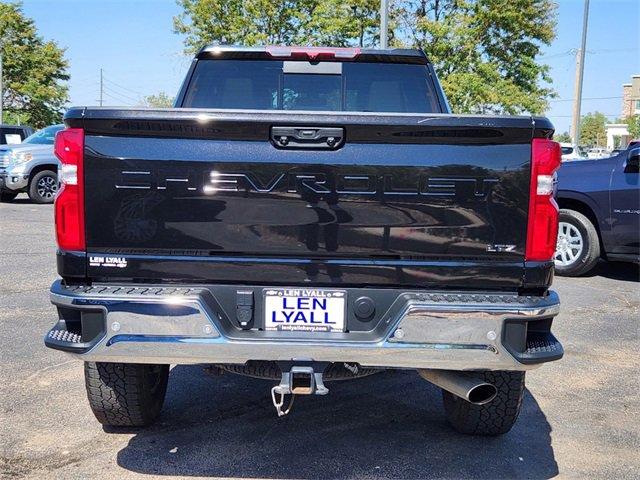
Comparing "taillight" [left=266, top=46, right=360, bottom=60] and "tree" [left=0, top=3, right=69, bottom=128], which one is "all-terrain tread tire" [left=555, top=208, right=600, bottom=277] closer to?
"taillight" [left=266, top=46, right=360, bottom=60]

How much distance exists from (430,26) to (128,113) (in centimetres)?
2006

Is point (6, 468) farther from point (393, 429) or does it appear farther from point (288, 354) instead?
point (393, 429)

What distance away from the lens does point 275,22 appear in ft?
78.2

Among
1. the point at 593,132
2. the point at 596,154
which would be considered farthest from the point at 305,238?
the point at 593,132

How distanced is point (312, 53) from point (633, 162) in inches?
186

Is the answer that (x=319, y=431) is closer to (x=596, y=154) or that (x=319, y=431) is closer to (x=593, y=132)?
(x=596, y=154)

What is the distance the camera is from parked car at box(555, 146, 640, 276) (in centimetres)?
761

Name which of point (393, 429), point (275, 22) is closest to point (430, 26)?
point (275, 22)

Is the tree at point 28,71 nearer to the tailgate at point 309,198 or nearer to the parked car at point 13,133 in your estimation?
the parked car at point 13,133

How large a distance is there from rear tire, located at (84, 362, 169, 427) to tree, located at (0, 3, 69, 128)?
36.4 meters

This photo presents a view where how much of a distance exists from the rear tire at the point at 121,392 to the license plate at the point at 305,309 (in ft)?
3.10

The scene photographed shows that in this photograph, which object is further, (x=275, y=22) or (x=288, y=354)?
(x=275, y=22)

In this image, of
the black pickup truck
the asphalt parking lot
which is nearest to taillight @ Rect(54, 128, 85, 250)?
the black pickup truck

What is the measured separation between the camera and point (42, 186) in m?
16.1
